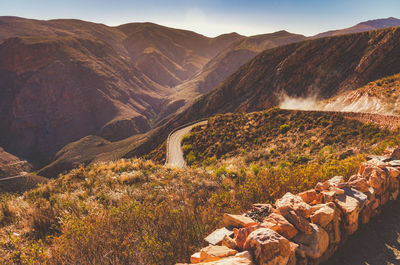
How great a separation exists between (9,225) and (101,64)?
167 meters

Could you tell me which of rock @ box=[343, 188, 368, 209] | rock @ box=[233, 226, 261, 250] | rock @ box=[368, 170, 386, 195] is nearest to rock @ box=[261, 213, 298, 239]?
rock @ box=[233, 226, 261, 250]

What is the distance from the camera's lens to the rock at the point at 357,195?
11.3 ft

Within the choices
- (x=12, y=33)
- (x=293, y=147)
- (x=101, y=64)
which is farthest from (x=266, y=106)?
(x=12, y=33)

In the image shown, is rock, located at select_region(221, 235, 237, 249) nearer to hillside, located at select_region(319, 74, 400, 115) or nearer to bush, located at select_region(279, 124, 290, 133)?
bush, located at select_region(279, 124, 290, 133)

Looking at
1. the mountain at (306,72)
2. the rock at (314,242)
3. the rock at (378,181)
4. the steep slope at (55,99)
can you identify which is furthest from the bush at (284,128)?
the steep slope at (55,99)

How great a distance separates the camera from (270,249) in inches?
87.8

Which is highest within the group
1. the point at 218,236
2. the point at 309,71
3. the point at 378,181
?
the point at 309,71

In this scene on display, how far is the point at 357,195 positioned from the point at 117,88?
516 feet

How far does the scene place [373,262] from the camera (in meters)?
2.95

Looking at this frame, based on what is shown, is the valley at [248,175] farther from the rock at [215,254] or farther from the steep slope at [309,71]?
the steep slope at [309,71]

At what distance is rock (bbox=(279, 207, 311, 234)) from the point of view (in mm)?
2734

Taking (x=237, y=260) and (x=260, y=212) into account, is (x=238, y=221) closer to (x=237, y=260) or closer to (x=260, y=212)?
(x=260, y=212)

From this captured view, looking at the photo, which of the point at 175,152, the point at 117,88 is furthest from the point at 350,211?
the point at 117,88

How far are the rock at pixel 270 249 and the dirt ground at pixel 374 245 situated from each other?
3.87 feet
